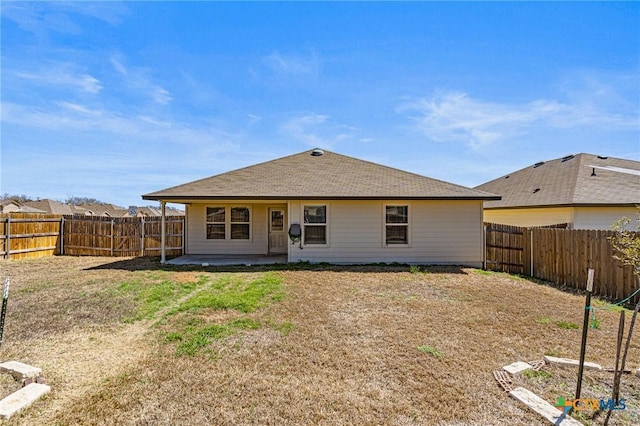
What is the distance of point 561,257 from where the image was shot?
350 inches

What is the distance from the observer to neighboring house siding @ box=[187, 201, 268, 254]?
515 inches

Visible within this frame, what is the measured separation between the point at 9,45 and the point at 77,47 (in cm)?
161

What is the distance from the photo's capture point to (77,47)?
10055mm

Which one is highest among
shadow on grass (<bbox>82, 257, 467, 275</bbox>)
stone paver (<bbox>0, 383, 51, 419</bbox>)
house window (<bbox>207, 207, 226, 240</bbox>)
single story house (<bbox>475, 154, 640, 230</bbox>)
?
single story house (<bbox>475, 154, 640, 230</bbox>)

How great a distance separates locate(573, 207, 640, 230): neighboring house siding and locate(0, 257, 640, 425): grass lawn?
18.6 ft

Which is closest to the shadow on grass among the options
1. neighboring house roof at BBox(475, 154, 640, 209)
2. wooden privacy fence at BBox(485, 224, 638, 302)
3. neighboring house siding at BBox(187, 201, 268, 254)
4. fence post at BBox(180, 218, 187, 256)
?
wooden privacy fence at BBox(485, 224, 638, 302)

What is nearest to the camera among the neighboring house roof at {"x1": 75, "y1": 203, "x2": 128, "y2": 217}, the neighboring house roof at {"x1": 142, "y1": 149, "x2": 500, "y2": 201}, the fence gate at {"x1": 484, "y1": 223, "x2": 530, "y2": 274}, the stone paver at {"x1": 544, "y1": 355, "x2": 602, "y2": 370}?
the stone paver at {"x1": 544, "y1": 355, "x2": 602, "y2": 370}

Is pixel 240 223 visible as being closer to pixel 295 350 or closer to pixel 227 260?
pixel 227 260

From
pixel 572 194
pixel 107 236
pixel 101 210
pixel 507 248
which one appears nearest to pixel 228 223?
pixel 107 236

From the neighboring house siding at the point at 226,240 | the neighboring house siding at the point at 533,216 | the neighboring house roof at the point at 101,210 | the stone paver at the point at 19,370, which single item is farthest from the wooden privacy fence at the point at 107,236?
the neighboring house roof at the point at 101,210

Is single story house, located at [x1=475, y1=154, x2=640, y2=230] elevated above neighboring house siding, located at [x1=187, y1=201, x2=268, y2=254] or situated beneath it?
elevated above

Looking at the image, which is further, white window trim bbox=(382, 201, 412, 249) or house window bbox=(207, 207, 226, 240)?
house window bbox=(207, 207, 226, 240)

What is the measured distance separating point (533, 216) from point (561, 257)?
17.9 ft

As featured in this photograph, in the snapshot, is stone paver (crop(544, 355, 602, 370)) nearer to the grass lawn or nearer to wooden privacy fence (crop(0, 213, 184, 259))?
the grass lawn
